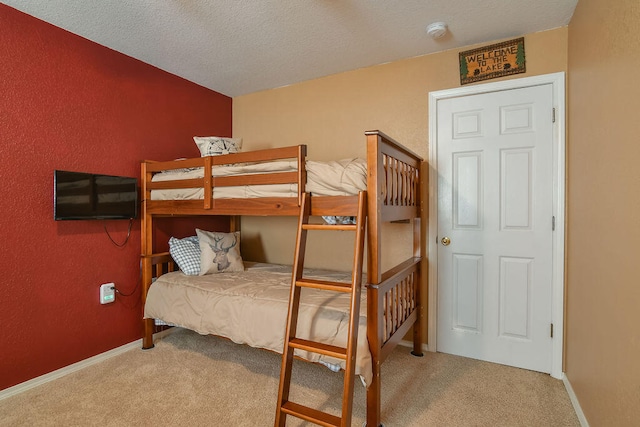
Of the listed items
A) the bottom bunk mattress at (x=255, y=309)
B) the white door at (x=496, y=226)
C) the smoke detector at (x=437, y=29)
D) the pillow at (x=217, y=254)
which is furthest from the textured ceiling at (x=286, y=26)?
the bottom bunk mattress at (x=255, y=309)

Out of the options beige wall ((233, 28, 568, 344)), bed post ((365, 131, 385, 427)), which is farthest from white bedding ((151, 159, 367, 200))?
beige wall ((233, 28, 568, 344))

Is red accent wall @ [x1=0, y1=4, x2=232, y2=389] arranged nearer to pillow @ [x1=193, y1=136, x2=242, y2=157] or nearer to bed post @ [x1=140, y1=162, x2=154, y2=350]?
bed post @ [x1=140, y1=162, x2=154, y2=350]

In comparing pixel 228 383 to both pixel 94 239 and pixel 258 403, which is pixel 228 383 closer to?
pixel 258 403

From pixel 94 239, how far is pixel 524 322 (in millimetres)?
3228

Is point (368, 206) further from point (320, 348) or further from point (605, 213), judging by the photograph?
point (605, 213)

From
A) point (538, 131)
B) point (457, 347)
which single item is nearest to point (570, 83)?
point (538, 131)

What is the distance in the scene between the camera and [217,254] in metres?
2.65

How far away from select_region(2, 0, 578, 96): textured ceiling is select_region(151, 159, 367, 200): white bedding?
0.96 meters

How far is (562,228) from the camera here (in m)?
2.12

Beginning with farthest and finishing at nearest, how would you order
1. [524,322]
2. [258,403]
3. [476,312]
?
[476,312] → [524,322] → [258,403]

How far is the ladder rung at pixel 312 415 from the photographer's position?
4.64 ft

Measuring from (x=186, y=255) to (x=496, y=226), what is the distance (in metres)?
2.46

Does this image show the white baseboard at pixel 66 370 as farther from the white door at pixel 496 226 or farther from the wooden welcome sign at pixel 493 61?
the wooden welcome sign at pixel 493 61

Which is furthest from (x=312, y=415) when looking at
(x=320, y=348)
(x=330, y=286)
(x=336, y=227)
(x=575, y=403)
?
(x=575, y=403)
